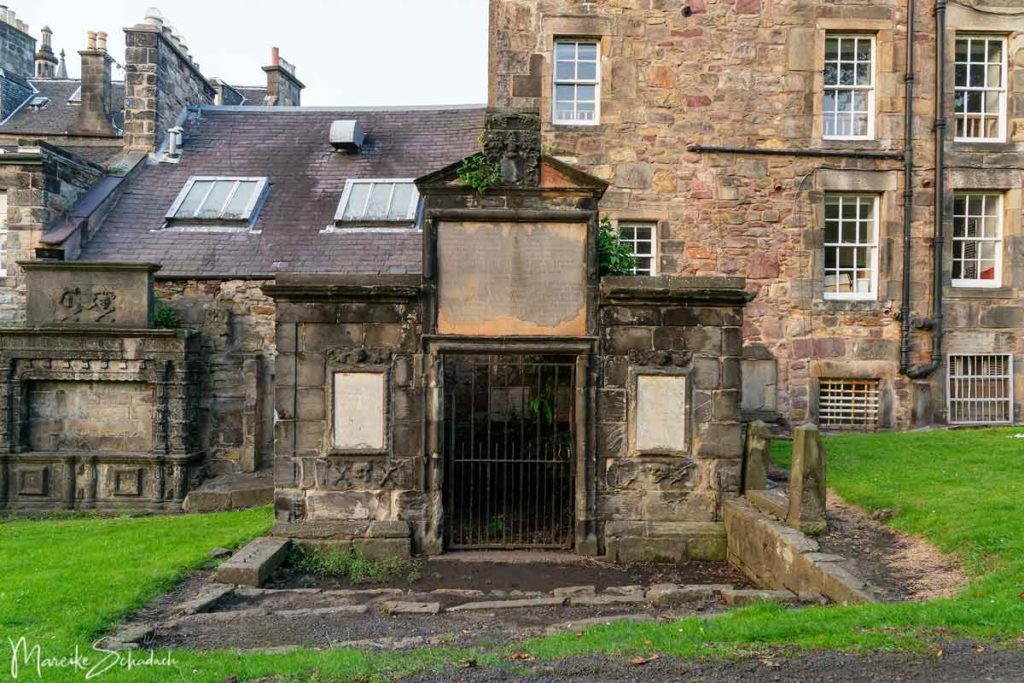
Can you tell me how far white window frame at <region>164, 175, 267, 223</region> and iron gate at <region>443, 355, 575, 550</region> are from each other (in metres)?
6.82

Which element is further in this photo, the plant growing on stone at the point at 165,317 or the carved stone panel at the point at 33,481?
the plant growing on stone at the point at 165,317

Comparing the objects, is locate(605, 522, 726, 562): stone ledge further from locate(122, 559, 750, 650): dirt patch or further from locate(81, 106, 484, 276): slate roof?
locate(81, 106, 484, 276): slate roof

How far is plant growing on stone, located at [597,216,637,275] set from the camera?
8586 mm

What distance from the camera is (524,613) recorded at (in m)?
6.15

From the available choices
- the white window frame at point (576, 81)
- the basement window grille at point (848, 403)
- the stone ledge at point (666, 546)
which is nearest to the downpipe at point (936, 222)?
the basement window grille at point (848, 403)

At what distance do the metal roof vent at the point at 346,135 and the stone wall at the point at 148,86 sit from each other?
3.61 meters

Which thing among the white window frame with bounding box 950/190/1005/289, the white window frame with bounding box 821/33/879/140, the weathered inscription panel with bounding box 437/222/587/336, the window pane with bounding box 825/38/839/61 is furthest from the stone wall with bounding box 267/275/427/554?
the white window frame with bounding box 950/190/1005/289

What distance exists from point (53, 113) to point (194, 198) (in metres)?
14.3

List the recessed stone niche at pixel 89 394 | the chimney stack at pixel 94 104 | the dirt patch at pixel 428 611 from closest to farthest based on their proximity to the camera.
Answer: the dirt patch at pixel 428 611, the recessed stone niche at pixel 89 394, the chimney stack at pixel 94 104

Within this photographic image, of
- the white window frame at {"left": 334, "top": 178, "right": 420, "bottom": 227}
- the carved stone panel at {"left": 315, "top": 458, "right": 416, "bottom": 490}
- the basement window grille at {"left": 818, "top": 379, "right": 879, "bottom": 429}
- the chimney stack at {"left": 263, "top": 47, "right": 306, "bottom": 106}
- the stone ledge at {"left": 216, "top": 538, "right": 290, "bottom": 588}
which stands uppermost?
the chimney stack at {"left": 263, "top": 47, "right": 306, "bottom": 106}

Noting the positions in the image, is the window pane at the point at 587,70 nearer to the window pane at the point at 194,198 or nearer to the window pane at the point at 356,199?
the window pane at the point at 356,199

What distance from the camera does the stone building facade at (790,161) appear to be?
14.2 m

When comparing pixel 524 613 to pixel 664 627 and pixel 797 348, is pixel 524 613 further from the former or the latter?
pixel 797 348

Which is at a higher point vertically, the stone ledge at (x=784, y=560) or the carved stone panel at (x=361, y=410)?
the carved stone panel at (x=361, y=410)
